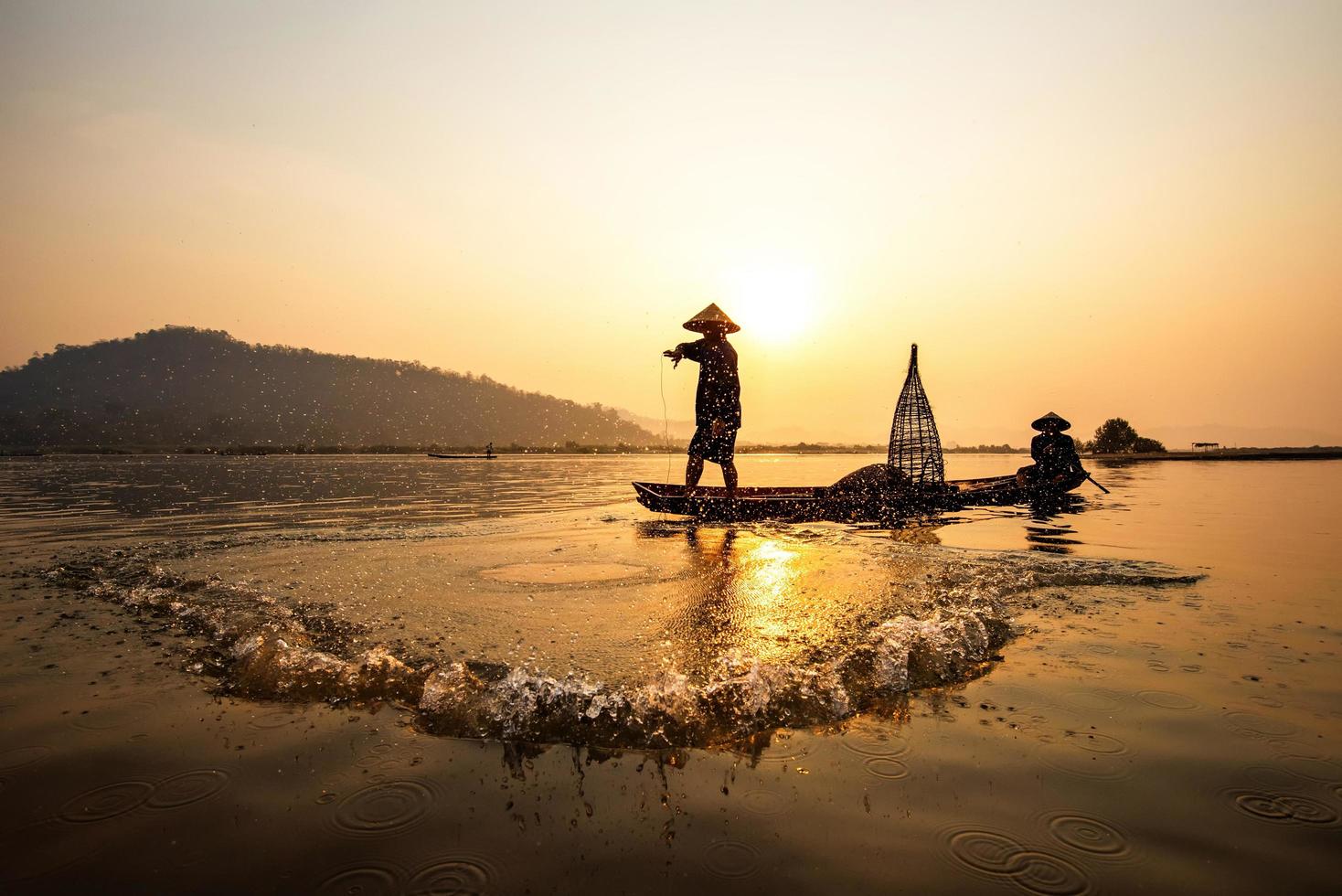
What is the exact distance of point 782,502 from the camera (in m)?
14.1

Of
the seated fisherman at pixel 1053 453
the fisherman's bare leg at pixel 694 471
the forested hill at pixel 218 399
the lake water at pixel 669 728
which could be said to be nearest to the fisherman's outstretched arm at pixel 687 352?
the fisherman's bare leg at pixel 694 471

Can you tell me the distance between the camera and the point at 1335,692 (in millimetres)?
4074

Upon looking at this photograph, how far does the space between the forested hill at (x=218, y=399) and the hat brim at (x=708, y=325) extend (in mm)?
159154

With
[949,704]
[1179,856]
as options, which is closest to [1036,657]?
[949,704]

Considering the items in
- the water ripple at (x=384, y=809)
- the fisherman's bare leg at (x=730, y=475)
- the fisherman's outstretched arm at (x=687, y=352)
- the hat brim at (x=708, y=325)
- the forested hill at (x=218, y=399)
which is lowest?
the water ripple at (x=384, y=809)

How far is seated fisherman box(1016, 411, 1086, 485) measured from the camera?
21750 mm

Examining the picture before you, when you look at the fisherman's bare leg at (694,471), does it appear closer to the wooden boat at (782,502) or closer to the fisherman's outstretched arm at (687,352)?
the wooden boat at (782,502)

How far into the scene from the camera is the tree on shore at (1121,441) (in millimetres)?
69688

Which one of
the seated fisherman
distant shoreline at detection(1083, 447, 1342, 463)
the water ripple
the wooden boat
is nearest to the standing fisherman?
the wooden boat

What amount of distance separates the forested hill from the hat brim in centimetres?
15915

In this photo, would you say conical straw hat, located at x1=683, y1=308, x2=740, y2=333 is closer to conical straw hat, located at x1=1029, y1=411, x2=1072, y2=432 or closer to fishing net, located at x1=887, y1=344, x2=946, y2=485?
fishing net, located at x1=887, y1=344, x2=946, y2=485

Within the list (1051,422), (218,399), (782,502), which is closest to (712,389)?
(782,502)

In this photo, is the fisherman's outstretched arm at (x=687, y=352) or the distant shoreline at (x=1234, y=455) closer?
the fisherman's outstretched arm at (x=687, y=352)

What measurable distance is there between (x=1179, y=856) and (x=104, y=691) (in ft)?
20.6
